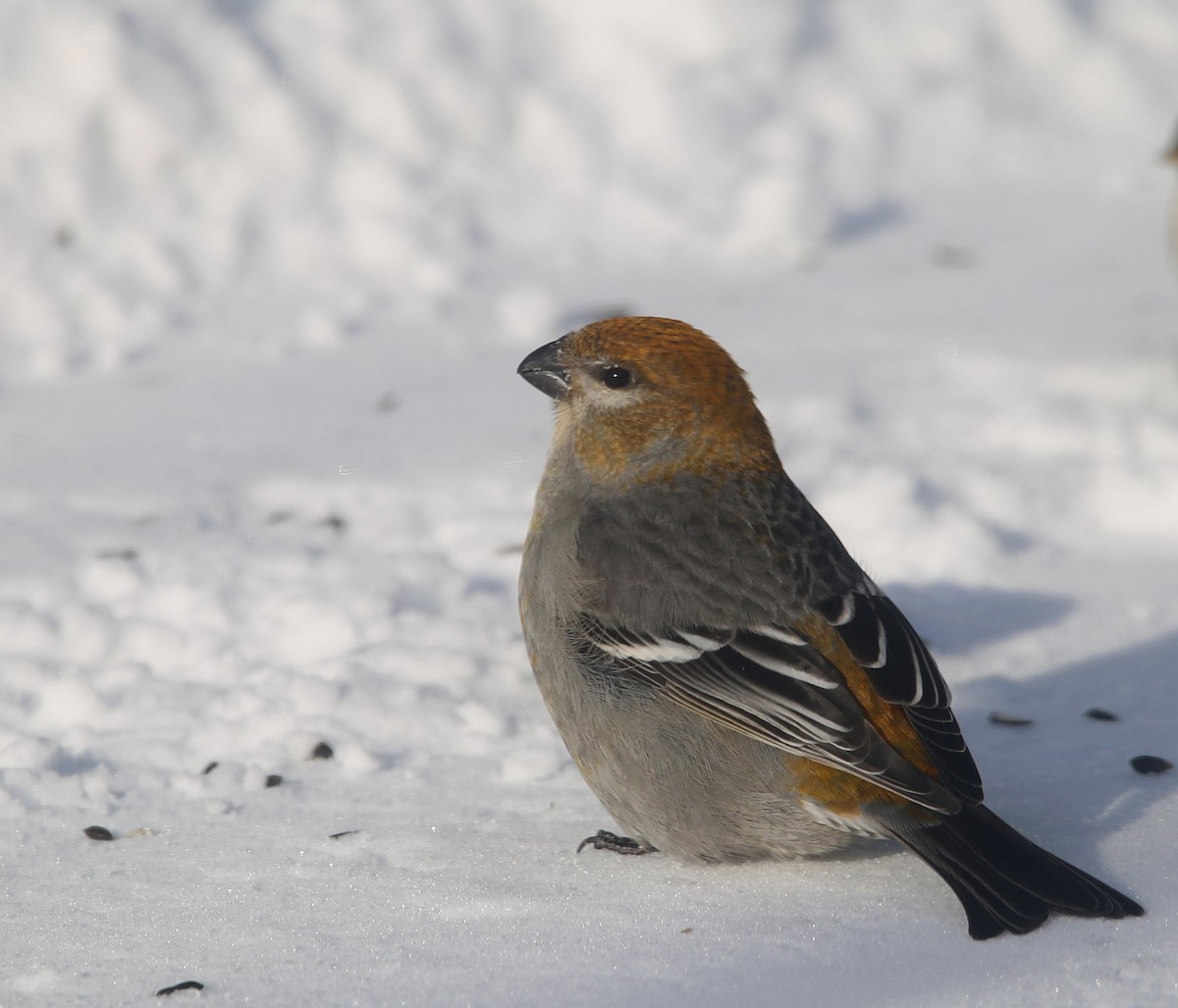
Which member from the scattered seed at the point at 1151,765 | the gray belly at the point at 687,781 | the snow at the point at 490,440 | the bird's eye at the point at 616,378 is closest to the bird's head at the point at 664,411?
the bird's eye at the point at 616,378

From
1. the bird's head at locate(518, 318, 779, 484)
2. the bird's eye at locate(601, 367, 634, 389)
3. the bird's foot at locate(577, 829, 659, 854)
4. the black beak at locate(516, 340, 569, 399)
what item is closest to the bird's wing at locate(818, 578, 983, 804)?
the bird's head at locate(518, 318, 779, 484)

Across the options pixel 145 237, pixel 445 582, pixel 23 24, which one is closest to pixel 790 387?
pixel 445 582

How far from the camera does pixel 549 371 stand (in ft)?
12.8

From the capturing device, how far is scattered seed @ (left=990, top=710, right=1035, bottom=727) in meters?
4.05

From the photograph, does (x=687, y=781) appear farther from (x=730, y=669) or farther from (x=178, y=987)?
(x=178, y=987)

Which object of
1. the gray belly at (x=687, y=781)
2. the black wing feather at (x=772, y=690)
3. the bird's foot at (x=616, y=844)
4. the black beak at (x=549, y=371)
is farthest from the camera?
the black beak at (x=549, y=371)

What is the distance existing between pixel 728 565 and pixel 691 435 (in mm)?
Answer: 439

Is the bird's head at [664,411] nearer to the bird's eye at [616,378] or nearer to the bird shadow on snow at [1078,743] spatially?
the bird's eye at [616,378]

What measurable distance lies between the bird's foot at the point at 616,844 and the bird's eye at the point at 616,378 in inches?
44.1

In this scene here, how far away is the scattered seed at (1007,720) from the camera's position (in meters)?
4.05

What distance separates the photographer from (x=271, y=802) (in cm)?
368

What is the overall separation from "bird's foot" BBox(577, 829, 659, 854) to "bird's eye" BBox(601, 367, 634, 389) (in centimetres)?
112

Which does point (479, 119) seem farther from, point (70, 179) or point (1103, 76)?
point (1103, 76)

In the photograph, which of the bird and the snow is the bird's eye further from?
the snow
